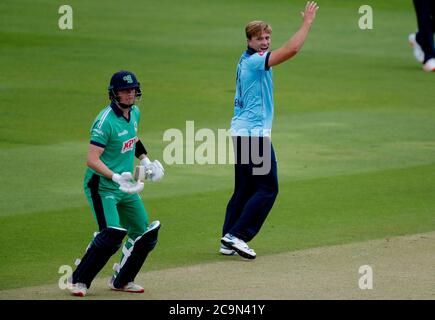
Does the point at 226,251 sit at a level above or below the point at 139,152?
below

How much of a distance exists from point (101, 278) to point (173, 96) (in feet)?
35.6

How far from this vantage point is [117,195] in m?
10.5

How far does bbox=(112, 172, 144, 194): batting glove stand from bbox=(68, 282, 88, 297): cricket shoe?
0.93 m

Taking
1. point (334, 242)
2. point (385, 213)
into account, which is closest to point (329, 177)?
point (385, 213)

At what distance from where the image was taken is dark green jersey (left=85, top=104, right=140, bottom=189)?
1041 centimetres

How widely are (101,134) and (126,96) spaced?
0.43 meters

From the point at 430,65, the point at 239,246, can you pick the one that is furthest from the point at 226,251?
the point at 430,65

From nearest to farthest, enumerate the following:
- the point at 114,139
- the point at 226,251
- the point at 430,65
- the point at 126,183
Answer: the point at 126,183
the point at 114,139
the point at 226,251
the point at 430,65

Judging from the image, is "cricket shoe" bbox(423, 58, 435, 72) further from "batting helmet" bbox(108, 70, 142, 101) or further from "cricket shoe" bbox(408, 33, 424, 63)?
"batting helmet" bbox(108, 70, 142, 101)
